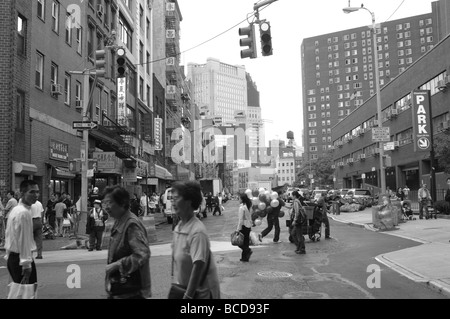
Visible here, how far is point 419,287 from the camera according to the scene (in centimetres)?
797

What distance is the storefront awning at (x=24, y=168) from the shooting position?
1809 centimetres

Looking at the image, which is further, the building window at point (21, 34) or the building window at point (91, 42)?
the building window at point (91, 42)

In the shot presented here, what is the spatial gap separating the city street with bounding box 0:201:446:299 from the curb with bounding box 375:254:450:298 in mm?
104

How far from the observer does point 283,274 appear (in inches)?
366

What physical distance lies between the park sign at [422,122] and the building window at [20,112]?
70.6ft

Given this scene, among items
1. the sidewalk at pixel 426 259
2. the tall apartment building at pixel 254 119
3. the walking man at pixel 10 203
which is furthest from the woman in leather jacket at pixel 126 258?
the tall apartment building at pixel 254 119

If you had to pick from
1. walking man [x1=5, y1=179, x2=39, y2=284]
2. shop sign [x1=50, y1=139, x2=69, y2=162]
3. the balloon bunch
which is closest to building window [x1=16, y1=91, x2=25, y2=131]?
shop sign [x1=50, y1=139, x2=69, y2=162]

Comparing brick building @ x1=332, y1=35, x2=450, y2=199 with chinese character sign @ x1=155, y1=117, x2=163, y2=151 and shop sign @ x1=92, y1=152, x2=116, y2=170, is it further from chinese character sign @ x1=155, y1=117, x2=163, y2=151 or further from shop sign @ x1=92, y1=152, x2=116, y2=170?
chinese character sign @ x1=155, y1=117, x2=163, y2=151

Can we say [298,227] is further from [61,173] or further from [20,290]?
[61,173]

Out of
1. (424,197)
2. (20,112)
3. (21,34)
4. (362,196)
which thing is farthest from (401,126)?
(20,112)

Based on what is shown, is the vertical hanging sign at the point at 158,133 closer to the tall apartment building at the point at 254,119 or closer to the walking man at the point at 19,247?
the walking man at the point at 19,247

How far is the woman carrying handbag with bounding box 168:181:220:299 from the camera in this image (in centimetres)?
366

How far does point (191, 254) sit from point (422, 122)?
26918 millimetres
